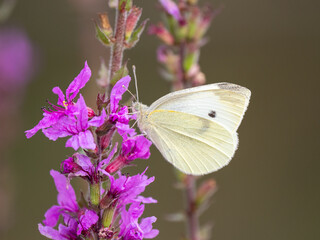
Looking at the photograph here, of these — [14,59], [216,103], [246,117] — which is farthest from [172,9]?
[246,117]

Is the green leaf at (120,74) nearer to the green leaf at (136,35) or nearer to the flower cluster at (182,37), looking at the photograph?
the green leaf at (136,35)

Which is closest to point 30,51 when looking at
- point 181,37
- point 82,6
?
point 82,6

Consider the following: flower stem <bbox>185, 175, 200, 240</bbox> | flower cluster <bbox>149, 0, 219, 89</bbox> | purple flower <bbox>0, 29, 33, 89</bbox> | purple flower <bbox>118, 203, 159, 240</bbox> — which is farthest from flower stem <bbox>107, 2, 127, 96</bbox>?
purple flower <bbox>0, 29, 33, 89</bbox>

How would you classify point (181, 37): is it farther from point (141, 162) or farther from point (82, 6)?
point (141, 162)

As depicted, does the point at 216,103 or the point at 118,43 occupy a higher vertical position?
the point at 118,43

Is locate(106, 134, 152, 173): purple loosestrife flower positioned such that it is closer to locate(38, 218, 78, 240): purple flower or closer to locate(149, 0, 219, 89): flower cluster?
locate(38, 218, 78, 240): purple flower

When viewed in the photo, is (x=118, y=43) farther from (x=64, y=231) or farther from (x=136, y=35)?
(x=64, y=231)

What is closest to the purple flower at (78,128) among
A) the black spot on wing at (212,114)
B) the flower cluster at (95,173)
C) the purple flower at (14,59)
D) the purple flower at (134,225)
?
the flower cluster at (95,173)
